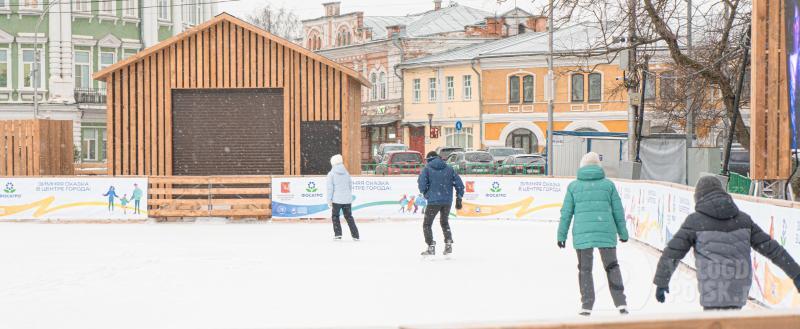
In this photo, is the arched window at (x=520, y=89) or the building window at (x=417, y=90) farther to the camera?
the building window at (x=417, y=90)

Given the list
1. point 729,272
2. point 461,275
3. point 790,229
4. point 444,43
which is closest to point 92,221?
point 461,275

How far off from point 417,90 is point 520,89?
7.71m

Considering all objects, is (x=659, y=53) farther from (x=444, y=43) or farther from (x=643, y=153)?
(x=643, y=153)

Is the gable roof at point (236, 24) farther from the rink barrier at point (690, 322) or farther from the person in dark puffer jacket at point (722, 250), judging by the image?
the rink barrier at point (690, 322)

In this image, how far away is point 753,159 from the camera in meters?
12.5

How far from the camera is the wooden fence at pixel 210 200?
2486 cm

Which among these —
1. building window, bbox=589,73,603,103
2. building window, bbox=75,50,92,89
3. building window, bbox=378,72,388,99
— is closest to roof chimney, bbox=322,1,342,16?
building window, bbox=378,72,388,99

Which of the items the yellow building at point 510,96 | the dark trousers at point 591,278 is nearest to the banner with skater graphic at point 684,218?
the dark trousers at point 591,278

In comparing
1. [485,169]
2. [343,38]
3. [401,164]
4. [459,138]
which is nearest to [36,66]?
[401,164]

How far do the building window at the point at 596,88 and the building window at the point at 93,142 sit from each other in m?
23.3

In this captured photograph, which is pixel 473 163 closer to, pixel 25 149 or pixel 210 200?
pixel 210 200

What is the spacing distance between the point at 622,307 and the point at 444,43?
57221 mm

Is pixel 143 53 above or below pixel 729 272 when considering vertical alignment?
above

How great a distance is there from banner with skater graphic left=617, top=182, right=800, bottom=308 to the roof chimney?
6021 centimetres
